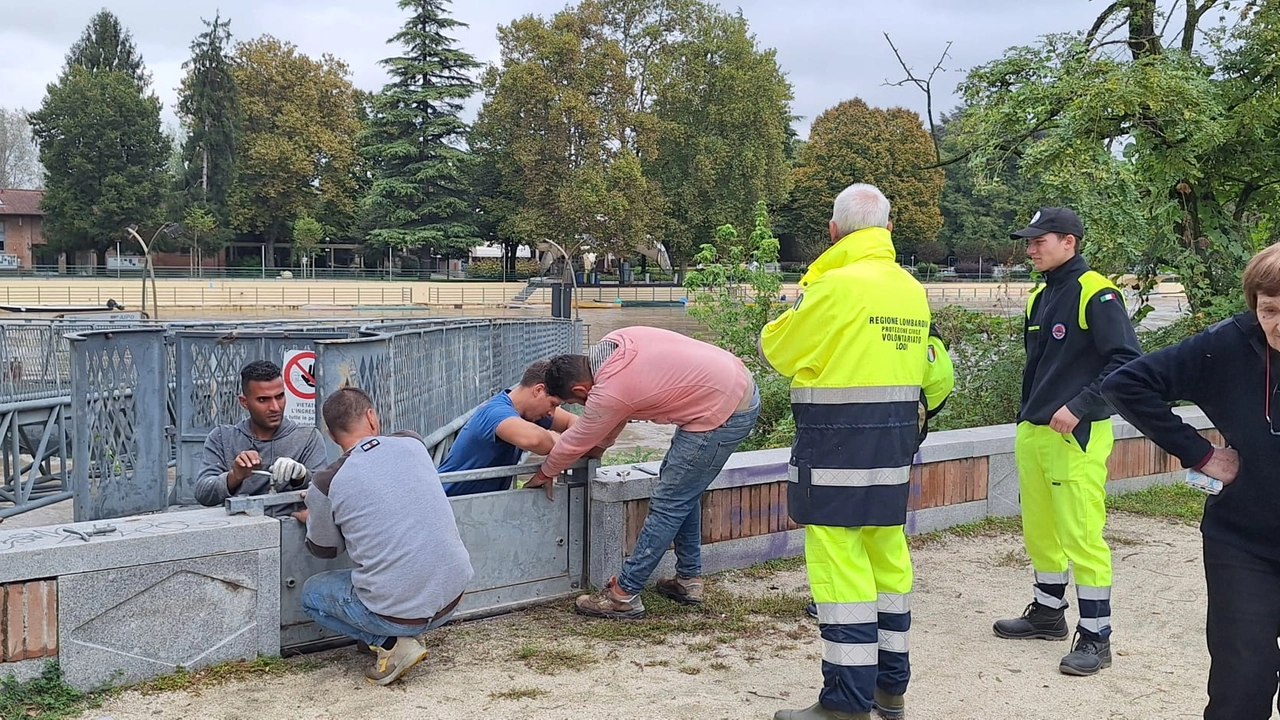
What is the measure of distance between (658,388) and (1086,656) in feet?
6.71

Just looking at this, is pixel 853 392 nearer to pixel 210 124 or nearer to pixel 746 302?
pixel 746 302

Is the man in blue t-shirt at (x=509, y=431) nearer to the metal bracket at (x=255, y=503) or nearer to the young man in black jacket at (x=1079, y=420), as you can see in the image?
the metal bracket at (x=255, y=503)

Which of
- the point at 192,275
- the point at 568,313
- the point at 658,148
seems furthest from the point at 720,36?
the point at 568,313

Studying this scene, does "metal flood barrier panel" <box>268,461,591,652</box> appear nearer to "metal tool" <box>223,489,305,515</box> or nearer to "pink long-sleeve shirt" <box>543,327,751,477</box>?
"metal tool" <box>223,489,305,515</box>

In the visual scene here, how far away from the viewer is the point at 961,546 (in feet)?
20.8

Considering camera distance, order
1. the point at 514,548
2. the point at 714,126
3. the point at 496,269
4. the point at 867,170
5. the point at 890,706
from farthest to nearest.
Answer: the point at 867,170, the point at 496,269, the point at 714,126, the point at 514,548, the point at 890,706

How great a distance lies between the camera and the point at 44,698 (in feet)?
12.3

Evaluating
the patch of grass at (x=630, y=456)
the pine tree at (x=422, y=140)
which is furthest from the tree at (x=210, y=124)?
the patch of grass at (x=630, y=456)

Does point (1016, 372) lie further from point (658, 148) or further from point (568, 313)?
point (658, 148)

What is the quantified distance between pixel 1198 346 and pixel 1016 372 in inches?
277

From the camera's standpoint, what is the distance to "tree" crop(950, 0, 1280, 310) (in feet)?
31.9

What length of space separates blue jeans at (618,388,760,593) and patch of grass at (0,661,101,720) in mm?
2194

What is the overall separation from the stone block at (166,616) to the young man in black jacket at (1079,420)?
3151 mm

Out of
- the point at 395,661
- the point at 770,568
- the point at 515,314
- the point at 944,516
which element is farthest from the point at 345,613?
the point at 515,314
